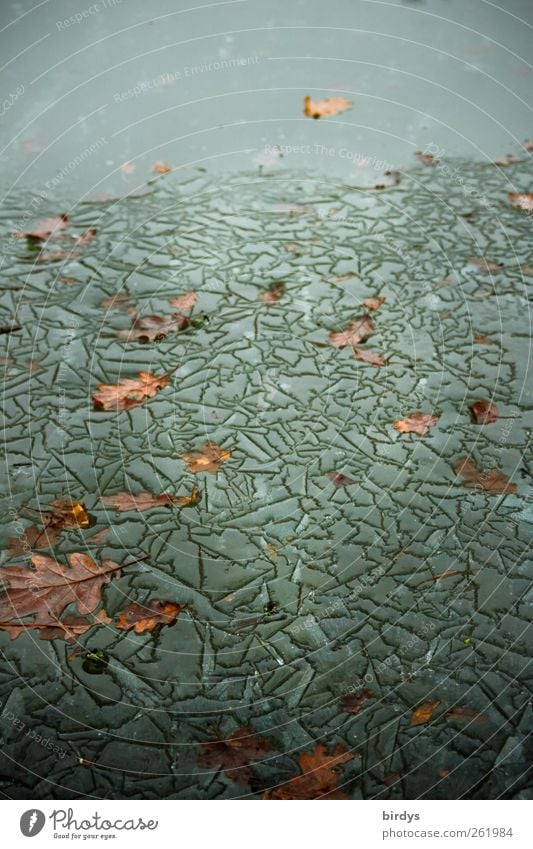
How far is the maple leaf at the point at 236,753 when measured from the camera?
260cm

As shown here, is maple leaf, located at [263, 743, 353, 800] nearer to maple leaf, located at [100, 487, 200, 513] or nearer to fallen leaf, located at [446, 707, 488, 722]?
fallen leaf, located at [446, 707, 488, 722]

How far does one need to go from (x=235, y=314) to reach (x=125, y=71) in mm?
2985

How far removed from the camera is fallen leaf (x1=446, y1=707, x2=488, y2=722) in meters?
2.74

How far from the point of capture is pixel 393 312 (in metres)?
4.38

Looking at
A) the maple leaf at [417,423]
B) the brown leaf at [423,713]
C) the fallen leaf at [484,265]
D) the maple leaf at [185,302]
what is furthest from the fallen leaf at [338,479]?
the fallen leaf at [484,265]

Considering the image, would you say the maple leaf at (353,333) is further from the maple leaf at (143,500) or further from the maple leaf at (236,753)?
the maple leaf at (236,753)

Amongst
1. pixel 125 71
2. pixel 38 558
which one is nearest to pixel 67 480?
pixel 38 558

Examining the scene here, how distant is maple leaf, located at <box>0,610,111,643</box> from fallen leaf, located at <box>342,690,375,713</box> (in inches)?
33.5

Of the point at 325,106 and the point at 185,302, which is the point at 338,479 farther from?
the point at 325,106

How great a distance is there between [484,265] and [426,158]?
1269 millimetres

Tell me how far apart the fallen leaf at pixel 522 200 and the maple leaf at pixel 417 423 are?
6.31ft

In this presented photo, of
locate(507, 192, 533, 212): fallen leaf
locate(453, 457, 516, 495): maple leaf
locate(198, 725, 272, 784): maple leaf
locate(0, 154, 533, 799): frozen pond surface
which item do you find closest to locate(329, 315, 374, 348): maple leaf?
locate(0, 154, 533, 799): frozen pond surface

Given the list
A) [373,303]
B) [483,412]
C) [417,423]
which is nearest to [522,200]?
[373,303]
